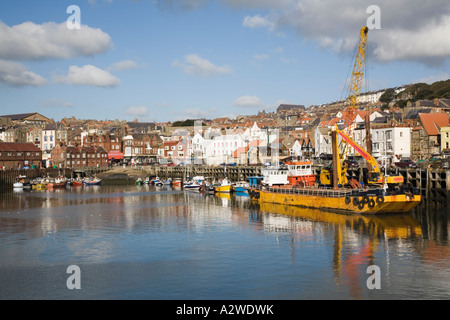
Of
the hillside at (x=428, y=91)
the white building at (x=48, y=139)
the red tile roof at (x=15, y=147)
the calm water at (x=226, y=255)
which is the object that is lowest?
the calm water at (x=226, y=255)

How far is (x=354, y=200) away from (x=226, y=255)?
18.8 meters

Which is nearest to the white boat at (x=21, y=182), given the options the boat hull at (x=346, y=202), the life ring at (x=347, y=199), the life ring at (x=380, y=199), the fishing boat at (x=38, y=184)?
the fishing boat at (x=38, y=184)

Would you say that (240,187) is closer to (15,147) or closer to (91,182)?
(91,182)

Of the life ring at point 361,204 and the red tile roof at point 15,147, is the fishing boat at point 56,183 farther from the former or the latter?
the life ring at point 361,204

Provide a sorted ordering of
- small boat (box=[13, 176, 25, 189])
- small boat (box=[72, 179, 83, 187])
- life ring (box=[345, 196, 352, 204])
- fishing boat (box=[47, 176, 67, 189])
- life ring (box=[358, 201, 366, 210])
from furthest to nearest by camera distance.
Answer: small boat (box=[72, 179, 83, 187])
fishing boat (box=[47, 176, 67, 189])
small boat (box=[13, 176, 25, 189])
life ring (box=[345, 196, 352, 204])
life ring (box=[358, 201, 366, 210])

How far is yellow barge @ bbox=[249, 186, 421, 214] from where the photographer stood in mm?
41094

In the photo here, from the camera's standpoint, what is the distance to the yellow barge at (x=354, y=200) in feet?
135

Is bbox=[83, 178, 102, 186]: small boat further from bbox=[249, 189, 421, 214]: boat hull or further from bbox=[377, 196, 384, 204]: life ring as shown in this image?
bbox=[377, 196, 384, 204]: life ring

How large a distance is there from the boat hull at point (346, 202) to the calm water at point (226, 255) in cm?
111

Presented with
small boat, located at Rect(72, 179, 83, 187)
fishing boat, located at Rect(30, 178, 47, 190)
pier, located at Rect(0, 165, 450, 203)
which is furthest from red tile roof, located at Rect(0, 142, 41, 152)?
small boat, located at Rect(72, 179, 83, 187)

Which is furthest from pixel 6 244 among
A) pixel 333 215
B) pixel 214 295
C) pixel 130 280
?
pixel 333 215

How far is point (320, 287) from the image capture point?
2200cm
